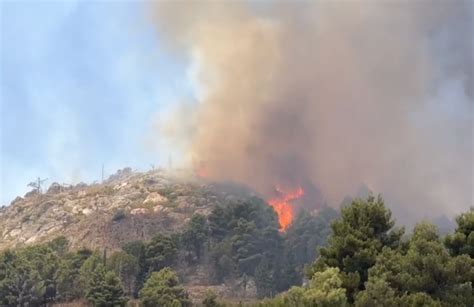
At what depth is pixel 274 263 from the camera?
97.6m

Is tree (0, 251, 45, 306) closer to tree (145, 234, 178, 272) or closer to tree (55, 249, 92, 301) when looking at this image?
tree (55, 249, 92, 301)

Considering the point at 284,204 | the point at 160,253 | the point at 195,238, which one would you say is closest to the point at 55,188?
the point at 284,204

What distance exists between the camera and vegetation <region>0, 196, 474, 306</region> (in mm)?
29453

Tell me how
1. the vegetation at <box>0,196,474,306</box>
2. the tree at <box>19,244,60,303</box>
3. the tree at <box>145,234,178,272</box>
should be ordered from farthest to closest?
the tree at <box>145,234,178,272</box> → the tree at <box>19,244,60,303</box> → the vegetation at <box>0,196,474,306</box>

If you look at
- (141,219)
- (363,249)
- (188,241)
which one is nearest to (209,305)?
(363,249)

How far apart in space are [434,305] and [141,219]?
106 m

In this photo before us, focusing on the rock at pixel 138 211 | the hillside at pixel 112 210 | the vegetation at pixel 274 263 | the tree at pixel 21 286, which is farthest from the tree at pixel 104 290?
the rock at pixel 138 211

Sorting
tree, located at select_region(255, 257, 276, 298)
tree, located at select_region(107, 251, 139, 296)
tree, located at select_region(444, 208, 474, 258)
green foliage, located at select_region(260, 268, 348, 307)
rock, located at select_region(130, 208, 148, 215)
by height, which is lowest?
green foliage, located at select_region(260, 268, 348, 307)

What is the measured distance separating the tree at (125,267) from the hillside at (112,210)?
32391 mm

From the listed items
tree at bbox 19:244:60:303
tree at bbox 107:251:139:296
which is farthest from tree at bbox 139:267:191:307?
tree at bbox 19:244:60:303

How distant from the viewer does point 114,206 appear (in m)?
144

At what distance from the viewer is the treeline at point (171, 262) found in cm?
6831

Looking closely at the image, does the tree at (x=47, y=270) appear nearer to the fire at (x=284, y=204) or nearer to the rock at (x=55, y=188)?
the fire at (x=284, y=204)

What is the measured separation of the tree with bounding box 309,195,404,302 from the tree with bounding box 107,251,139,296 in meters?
53.4
